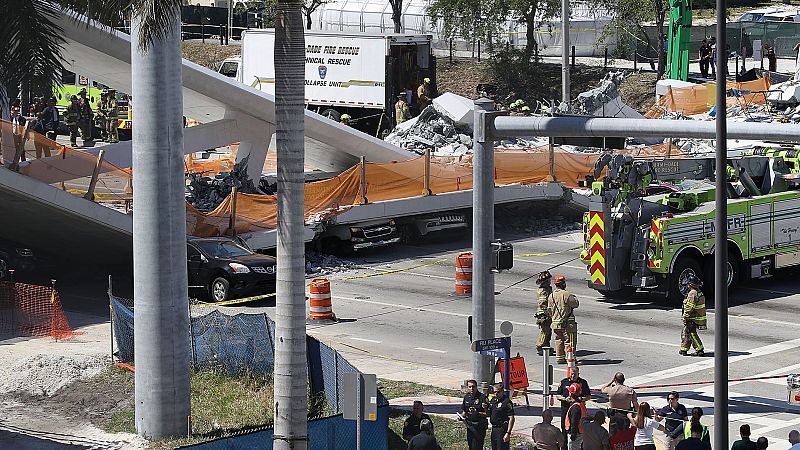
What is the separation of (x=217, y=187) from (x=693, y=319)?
1444 cm

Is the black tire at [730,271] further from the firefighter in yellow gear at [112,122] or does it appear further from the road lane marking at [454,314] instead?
the firefighter in yellow gear at [112,122]

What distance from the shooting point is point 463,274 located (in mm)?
27672

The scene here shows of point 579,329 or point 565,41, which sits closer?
point 579,329

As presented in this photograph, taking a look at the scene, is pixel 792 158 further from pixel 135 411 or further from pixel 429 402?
pixel 135 411

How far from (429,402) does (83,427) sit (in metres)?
4.91

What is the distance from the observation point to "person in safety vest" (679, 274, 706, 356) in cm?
2248

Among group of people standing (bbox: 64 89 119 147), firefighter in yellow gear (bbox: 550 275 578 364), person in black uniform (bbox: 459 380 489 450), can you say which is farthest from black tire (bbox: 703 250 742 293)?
group of people standing (bbox: 64 89 119 147)

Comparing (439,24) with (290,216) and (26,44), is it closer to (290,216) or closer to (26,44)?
(290,216)

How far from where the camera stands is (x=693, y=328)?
22719 millimetres

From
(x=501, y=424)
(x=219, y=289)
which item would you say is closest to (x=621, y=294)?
(x=219, y=289)

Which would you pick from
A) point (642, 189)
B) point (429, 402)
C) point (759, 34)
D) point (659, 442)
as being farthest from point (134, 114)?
point (759, 34)

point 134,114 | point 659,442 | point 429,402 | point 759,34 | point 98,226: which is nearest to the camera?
point 659,442

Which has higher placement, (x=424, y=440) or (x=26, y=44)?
(x=26, y=44)

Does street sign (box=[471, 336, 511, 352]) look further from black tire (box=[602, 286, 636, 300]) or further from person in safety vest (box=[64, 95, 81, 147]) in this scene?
person in safety vest (box=[64, 95, 81, 147])
